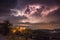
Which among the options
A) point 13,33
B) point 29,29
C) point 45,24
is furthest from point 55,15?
point 13,33

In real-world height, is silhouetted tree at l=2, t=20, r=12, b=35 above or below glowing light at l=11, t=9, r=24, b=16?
below

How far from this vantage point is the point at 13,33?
6.12 meters

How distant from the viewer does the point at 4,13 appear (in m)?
6.38

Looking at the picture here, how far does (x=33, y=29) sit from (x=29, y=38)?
0.27 metres

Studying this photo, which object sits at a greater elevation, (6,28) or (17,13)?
(17,13)

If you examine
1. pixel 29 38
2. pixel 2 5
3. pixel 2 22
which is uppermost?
pixel 2 5

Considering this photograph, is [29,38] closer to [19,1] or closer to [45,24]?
[45,24]

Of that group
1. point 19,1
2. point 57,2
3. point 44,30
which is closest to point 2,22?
point 19,1

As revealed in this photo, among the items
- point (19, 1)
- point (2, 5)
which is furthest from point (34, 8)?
point (2, 5)

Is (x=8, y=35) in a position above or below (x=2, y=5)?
below

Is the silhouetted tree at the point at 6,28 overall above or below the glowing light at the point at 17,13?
below

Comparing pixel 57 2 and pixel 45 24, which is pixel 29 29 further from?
pixel 57 2

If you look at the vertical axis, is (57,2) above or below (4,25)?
above

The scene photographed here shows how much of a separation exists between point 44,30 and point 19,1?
0.97 m
